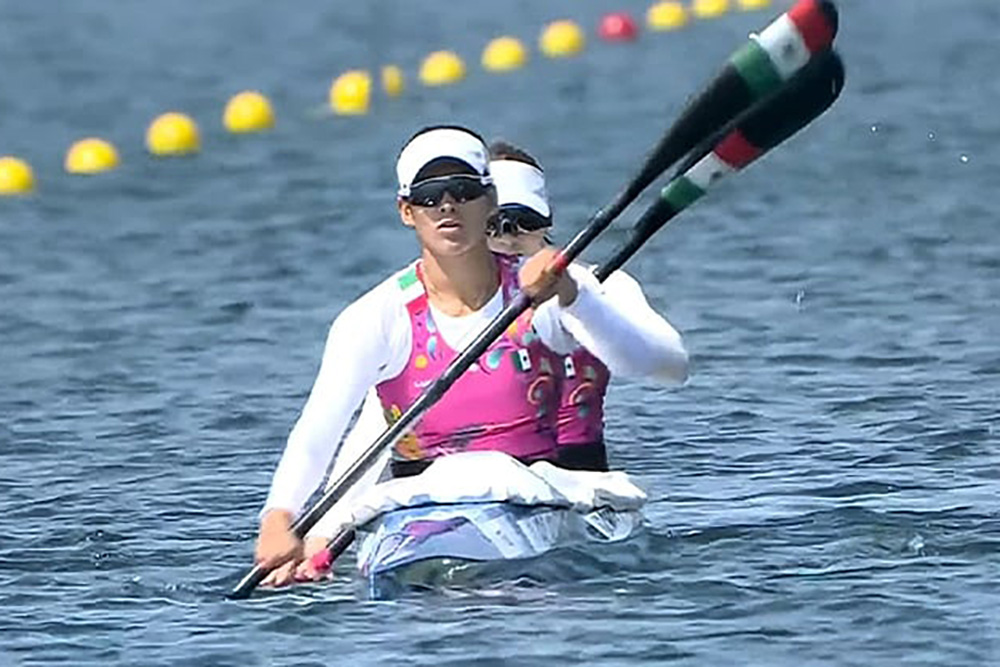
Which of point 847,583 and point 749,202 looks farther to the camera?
point 749,202

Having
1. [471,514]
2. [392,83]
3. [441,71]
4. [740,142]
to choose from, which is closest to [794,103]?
[740,142]

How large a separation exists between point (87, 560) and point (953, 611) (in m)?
3.25

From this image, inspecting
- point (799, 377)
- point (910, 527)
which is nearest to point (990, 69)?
point (799, 377)

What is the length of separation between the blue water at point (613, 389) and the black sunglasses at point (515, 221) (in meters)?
1.15

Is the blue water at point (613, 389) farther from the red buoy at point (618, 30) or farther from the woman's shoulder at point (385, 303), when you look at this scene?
the red buoy at point (618, 30)

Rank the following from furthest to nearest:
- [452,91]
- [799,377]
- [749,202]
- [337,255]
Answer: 1. [452,91]
2. [749,202]
3. [337,255]
4. [799,377]

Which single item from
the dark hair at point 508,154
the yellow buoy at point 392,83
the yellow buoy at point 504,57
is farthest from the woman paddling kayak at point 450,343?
the yellow buoy at point 504,57

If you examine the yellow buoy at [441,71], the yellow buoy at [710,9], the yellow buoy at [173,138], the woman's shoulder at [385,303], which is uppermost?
the yellow buoy at [710,9]

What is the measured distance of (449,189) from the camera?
9578 millimetres

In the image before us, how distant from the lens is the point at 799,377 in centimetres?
1406

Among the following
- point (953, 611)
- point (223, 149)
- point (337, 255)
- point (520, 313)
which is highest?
point (223, 149)

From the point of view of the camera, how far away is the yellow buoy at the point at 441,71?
100ft

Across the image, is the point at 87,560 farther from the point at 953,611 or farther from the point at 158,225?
the point at 158,225

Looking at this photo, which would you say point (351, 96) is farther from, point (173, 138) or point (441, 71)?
point (173, 138)
